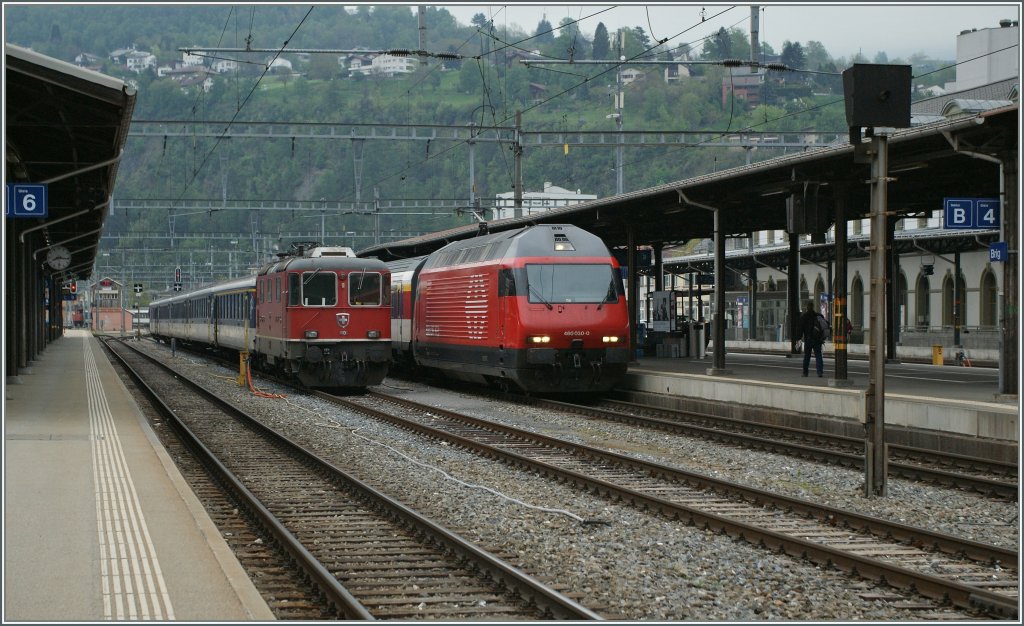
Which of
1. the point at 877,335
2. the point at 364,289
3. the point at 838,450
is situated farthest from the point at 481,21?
the point at 877,335

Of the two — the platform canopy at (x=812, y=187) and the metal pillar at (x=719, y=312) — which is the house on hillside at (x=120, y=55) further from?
the metal pillar at (x=719, y=312)

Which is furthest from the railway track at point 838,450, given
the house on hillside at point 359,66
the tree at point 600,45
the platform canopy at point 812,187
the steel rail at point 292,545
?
the house on hillside at point 359,66

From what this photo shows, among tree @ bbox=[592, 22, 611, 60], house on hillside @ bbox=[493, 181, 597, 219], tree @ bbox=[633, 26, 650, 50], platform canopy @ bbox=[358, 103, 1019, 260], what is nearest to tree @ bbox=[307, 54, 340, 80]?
house on hillside @ bbox=[493, 181, 597, 219]

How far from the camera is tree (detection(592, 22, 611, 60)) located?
72.9 m

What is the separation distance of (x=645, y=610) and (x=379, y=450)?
29.1 ft

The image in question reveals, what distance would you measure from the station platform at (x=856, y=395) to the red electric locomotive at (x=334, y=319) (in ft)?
18.5

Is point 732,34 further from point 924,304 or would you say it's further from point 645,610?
point 645,610

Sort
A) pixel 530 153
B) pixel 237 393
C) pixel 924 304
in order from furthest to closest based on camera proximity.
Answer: pixel 530 153 → pixel 924 304 → pixel 237 393

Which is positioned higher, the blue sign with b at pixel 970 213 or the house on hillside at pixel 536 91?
the house on hillside at pixel 536 91

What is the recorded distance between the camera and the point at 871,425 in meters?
12.0

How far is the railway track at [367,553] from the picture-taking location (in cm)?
771

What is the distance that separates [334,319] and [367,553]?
1661 cm

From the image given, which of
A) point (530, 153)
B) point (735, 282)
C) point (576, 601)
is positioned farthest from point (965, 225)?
point (735, 282)

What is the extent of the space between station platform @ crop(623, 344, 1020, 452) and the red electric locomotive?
5.63m
